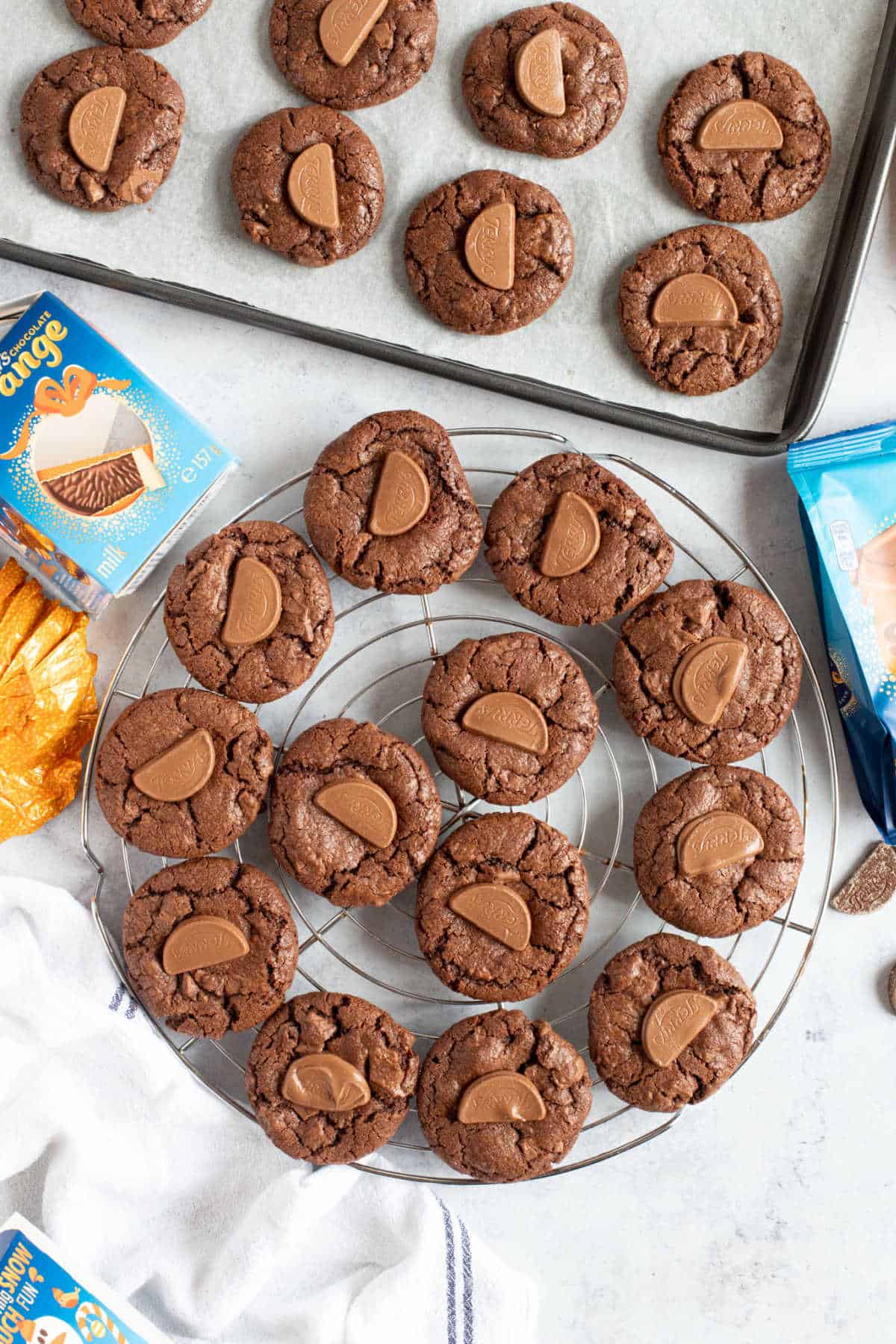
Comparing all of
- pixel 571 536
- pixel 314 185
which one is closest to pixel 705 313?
pixel 571 536

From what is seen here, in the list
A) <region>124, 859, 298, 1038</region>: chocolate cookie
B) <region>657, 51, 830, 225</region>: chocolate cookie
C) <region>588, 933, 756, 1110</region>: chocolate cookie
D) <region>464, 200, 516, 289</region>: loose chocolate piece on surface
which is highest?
<region>464, 200, 516, 289</region>: loose chocolate piece on surface

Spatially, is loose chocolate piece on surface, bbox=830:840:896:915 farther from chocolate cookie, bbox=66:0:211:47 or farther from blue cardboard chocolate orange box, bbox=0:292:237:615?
chocolate cookie, bbox=66:0:211:47

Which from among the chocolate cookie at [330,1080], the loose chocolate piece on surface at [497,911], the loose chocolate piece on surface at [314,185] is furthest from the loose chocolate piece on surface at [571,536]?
the chocolate cookie at [330,1080]

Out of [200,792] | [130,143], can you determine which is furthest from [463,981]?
[130,143]

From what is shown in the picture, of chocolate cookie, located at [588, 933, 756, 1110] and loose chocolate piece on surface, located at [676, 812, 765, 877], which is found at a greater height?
loose chocolate piece on surface, located at [676, 812, 765, 877]

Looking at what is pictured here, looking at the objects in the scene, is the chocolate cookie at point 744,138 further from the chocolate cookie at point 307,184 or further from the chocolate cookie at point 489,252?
the chocolate cookie at point 307,184

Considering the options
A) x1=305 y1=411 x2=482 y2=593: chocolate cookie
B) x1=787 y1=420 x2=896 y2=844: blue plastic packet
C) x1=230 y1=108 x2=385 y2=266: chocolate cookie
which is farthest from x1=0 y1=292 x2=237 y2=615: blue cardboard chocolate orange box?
x1=787 y1=420 x2=896 y2=844: blue plastic packet
